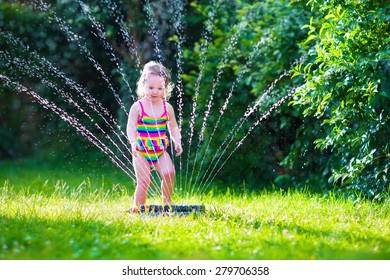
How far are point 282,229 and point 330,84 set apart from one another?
1.53m

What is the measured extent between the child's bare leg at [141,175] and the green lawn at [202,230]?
0.64 ft

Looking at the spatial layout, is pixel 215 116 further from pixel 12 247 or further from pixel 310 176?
pixel 12 247

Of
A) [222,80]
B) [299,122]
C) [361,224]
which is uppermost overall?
[222,80]

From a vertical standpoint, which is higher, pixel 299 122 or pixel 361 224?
pixel 299 122

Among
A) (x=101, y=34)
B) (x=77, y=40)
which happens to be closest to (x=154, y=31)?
(x=101, y=34)

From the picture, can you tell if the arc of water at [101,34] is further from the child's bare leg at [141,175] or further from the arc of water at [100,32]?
the child's bare leg at [141,175]

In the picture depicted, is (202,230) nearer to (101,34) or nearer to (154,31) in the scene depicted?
(154,31)

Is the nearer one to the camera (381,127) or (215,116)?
(381,127)

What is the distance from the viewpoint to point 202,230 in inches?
175

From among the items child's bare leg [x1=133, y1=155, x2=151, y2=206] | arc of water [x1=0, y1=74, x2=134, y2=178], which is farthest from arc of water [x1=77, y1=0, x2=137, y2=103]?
child's bare leg [x1=133, y1=155, x2=151, y2=206]

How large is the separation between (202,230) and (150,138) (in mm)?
1115

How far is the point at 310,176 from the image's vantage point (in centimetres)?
714

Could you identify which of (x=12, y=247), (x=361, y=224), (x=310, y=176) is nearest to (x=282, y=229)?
(x=361, y=224)

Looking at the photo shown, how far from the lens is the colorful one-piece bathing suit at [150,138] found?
5.24 meters
